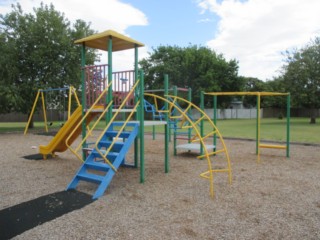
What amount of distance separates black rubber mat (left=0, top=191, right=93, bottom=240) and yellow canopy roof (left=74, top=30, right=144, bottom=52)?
9.84 ft

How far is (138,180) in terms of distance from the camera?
16.8ft

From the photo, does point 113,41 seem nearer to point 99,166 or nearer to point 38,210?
point 99,166

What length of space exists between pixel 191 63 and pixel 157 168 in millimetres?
26063

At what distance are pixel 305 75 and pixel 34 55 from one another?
61.1 ft

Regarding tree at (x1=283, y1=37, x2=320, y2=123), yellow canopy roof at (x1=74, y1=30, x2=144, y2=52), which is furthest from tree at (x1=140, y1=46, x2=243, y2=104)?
yellow canopy roof at (x1=74, y1=30, x2=144, y2=52)

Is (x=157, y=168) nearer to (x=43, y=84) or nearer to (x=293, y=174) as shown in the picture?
(x=293, y=174)

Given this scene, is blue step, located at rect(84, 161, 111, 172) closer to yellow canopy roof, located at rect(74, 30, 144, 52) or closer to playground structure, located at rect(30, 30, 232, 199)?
playground structure, located at rect(30, 30, 232, 199)

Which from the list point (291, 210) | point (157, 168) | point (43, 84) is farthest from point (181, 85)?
point (291, 210)

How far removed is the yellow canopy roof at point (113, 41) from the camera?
5.17 m

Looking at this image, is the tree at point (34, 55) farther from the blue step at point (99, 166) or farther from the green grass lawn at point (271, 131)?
the blue step at point (99, 166)

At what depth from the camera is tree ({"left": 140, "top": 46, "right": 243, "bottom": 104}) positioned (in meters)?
30.2

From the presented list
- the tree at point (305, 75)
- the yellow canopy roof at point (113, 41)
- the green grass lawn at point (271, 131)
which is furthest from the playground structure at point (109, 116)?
the tree at point (305, 75)

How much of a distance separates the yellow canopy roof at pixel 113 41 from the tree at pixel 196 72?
79.8 ft

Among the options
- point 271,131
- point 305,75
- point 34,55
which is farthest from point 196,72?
point 34,55
